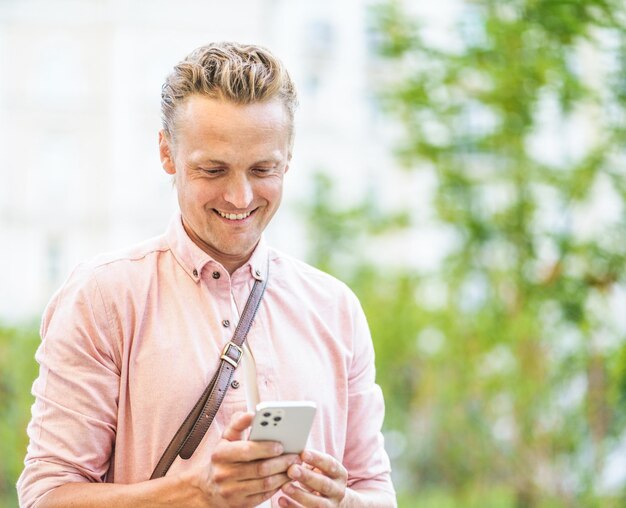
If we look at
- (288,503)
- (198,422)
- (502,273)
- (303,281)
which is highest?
(303,281)

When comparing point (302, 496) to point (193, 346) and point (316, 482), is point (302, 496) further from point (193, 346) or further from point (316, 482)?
point (193, 346)

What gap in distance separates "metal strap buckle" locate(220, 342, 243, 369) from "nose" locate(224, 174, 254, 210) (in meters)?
0.19

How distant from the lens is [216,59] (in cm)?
128

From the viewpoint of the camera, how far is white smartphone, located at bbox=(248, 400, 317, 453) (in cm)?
113

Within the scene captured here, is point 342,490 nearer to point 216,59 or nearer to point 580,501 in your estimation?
point 216,59

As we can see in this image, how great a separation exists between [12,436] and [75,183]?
7.85 metres

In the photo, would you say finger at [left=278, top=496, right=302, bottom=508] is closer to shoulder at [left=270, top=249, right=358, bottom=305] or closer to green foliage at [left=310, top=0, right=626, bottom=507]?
shoulder at [left=270, top=249, right=358, bottom=305]

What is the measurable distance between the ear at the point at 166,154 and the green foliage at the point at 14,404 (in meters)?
2.79

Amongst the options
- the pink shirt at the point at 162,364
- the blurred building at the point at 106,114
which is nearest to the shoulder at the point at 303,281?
the pink shirt at the point at 162,364

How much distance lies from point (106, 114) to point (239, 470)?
413 inches

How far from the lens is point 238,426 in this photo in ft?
3.78

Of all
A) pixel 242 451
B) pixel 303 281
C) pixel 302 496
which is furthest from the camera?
pixel 303 281

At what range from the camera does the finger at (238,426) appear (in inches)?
45.1

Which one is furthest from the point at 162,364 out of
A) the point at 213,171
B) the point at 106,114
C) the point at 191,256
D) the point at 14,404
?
the point at 106,114
